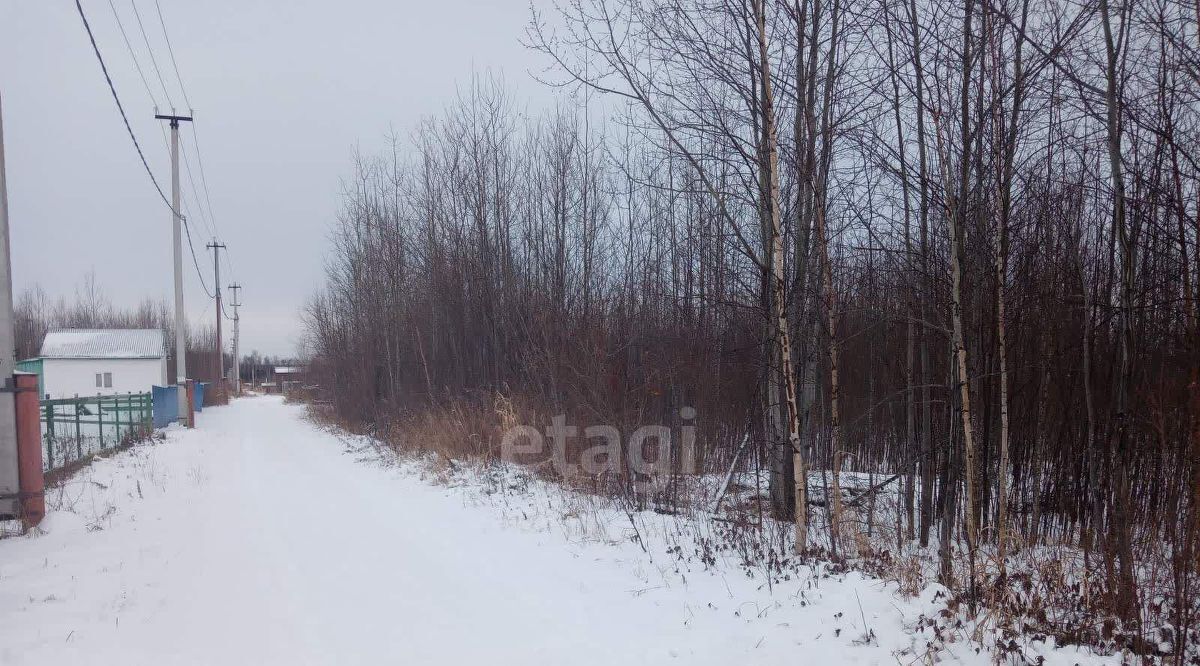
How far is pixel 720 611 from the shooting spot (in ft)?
15.2

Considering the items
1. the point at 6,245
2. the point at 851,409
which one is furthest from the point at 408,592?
the point at 851,409

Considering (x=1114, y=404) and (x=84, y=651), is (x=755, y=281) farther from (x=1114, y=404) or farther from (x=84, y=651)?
(x=84, y=651)

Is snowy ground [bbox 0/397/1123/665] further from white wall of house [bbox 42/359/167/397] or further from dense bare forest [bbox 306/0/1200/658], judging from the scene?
white wall of house [bbox 42/359/167/397]

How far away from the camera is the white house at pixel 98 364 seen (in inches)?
1734

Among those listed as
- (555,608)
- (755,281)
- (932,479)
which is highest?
(755,281)

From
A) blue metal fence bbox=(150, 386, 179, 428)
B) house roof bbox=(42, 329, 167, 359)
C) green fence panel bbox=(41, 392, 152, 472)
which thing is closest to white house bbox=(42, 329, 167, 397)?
house roof bbox=(42, 329, 167, 359)

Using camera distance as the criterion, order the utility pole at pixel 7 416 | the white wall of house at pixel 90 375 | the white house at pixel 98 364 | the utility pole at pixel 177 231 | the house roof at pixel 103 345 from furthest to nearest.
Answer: the house roof at pixel 103 345
the white house at pixel 98 364
the white wall of house at pixel 90 375
the utility pole at pixel 177 231
the utility pole at pixel 7 416

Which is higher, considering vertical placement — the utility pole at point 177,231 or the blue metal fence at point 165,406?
the utility pole at point 177,231

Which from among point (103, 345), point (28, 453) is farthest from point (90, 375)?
point (28, 453)

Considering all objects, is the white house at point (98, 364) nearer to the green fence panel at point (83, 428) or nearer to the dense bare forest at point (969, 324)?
the green fence panel at point (83, 428)

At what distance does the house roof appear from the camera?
4422 centimetres

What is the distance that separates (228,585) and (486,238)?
11.1 m

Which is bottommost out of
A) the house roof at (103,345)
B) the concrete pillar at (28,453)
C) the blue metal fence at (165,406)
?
the blue metal fence at (165,406)

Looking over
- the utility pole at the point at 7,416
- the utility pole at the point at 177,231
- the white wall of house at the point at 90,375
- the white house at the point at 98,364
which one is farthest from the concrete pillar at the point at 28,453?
the white wall of house at the point at 90,375
